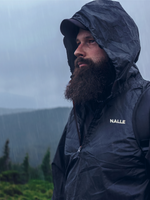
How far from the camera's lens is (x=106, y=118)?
5.75ft

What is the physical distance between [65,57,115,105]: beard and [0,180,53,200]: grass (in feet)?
33.8

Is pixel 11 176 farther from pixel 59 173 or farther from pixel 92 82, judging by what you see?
pixel 92 82

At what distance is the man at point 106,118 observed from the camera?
4.94 feet

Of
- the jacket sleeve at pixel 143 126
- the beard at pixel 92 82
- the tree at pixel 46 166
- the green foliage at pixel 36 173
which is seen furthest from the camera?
the tree at pixel 46 166

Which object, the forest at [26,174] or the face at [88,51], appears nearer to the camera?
the face at [88,51]

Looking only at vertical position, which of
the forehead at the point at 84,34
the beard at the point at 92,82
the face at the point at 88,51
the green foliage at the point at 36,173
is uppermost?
the forehead at the point at 84,34

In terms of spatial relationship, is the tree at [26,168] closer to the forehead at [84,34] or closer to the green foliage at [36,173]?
the green foliage at [36,173]

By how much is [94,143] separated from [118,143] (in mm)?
222

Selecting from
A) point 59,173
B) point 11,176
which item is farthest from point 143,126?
point 11,176

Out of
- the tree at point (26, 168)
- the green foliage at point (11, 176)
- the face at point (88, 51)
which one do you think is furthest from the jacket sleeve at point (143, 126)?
the green foliage at point (11, 176)

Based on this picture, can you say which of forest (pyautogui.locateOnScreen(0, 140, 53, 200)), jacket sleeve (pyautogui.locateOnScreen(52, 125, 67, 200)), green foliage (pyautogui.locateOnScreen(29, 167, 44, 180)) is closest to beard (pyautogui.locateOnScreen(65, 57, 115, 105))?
jacket sleeve (pyautogui.locateOnScreen(52, 125, 67, 200))

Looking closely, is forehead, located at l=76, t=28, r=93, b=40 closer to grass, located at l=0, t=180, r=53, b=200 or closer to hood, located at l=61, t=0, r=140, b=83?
hood, located at l=61, t=0, r=140, b=83

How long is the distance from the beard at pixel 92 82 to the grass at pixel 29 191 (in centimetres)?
1029

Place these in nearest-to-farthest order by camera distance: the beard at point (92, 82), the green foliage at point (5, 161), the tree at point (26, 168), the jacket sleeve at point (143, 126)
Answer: the jacket sleeve at point (143, 126), the beard at point (92, 82), the tree at point (26, 168), the green foliage at point (5, 161)
